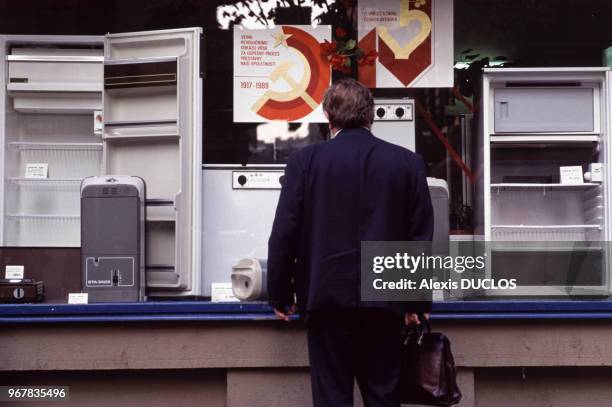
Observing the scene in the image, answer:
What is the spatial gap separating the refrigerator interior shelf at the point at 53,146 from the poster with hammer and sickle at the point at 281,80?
0.96 meters

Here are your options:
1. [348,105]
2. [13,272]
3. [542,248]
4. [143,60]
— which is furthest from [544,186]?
[13,272]

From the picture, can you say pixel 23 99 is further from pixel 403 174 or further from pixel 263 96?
pixel 403 174

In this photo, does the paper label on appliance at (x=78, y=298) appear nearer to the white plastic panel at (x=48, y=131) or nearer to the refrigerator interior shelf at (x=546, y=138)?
the white plastic panel at (x=48, y=131)

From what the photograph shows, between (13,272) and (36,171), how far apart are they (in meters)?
0.74

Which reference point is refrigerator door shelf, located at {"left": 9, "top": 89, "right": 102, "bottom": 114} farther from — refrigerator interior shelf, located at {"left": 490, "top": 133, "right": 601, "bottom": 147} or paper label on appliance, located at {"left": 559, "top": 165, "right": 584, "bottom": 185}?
paper label on appliance, located at {"left": 559, "top": 165, "right": 584, "bottom": 185}

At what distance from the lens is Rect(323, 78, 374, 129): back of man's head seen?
429cm

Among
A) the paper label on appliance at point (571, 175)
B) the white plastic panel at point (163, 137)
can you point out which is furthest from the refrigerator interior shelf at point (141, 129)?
the paper label on appliance at point (571, 175)

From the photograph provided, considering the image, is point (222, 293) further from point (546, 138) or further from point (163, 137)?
point (546, 138)

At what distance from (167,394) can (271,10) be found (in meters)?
2.52

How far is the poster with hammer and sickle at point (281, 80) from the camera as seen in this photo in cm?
577

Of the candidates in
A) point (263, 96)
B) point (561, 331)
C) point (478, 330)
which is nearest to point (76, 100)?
point (263, 96)

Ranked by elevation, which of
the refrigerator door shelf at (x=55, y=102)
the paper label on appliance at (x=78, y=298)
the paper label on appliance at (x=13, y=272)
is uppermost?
the refrigerator door shelf at (x=55, y=102)

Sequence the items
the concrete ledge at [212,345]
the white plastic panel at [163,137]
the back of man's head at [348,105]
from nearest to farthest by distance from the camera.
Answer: the back of man's head at [348,105] → the concrete ledge at [212,345] → the white plastic panel at [163,137]

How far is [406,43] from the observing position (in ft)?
19.2
